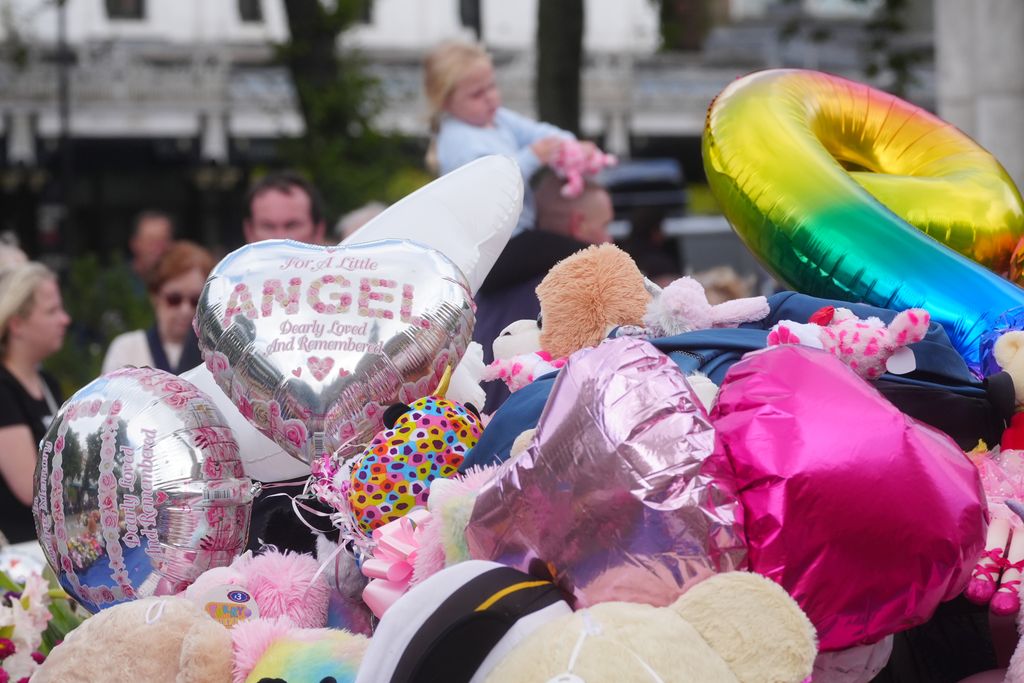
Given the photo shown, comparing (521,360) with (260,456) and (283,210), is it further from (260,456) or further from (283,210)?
(283,210)

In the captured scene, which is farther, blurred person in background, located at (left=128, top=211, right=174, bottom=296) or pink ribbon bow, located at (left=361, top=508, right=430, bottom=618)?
blurred person in background, located at (left=128, top=211, right=174, bottom=296)

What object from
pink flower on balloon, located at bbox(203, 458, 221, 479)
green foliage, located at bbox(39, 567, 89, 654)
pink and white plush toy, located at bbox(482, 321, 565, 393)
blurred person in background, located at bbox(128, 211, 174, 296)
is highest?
pink and white plush toy, located at bbox(482, 321, 565, 393)

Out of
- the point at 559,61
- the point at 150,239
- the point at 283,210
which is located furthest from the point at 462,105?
the point at 559,61

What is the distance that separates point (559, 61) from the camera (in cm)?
846

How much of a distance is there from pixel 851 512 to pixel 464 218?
43.0 inches

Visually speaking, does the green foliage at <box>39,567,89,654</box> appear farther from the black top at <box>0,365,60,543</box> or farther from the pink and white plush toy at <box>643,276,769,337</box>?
the black top at <box>0,365,60,543</box>

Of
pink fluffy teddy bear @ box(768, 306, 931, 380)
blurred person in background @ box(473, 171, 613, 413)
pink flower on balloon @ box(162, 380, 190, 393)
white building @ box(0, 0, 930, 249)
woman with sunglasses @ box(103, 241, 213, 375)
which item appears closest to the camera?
pink fluffy teddy bear @ box(768, 306, 931, 380)

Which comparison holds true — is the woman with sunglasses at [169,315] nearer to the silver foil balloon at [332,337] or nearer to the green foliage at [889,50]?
the silver foil balloon at [332,337]

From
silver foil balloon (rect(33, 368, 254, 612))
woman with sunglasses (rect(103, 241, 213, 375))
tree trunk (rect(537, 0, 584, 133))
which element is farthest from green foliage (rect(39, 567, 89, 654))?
tree trunk (rect(537, 0, 584, 133))

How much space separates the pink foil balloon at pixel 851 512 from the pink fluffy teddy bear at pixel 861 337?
29 centimetres

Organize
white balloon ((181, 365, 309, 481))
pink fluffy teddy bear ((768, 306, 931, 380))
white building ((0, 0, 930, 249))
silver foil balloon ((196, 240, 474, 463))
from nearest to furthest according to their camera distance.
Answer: pink fluffy teddy bear ((768, 306, 931, 380)), silver foil balloon ((196, 240, 474, 463)), white balloon ((181, 365, 309, 481)), white building ((0, 0, 930, 249))

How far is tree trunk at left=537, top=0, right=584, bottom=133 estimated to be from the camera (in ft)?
27.6

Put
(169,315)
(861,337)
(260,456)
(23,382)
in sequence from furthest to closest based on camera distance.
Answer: (169,315) → (23,382) → (260,456) → (861,337)

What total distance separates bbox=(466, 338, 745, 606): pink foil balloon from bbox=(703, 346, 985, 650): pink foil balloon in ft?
0.15
